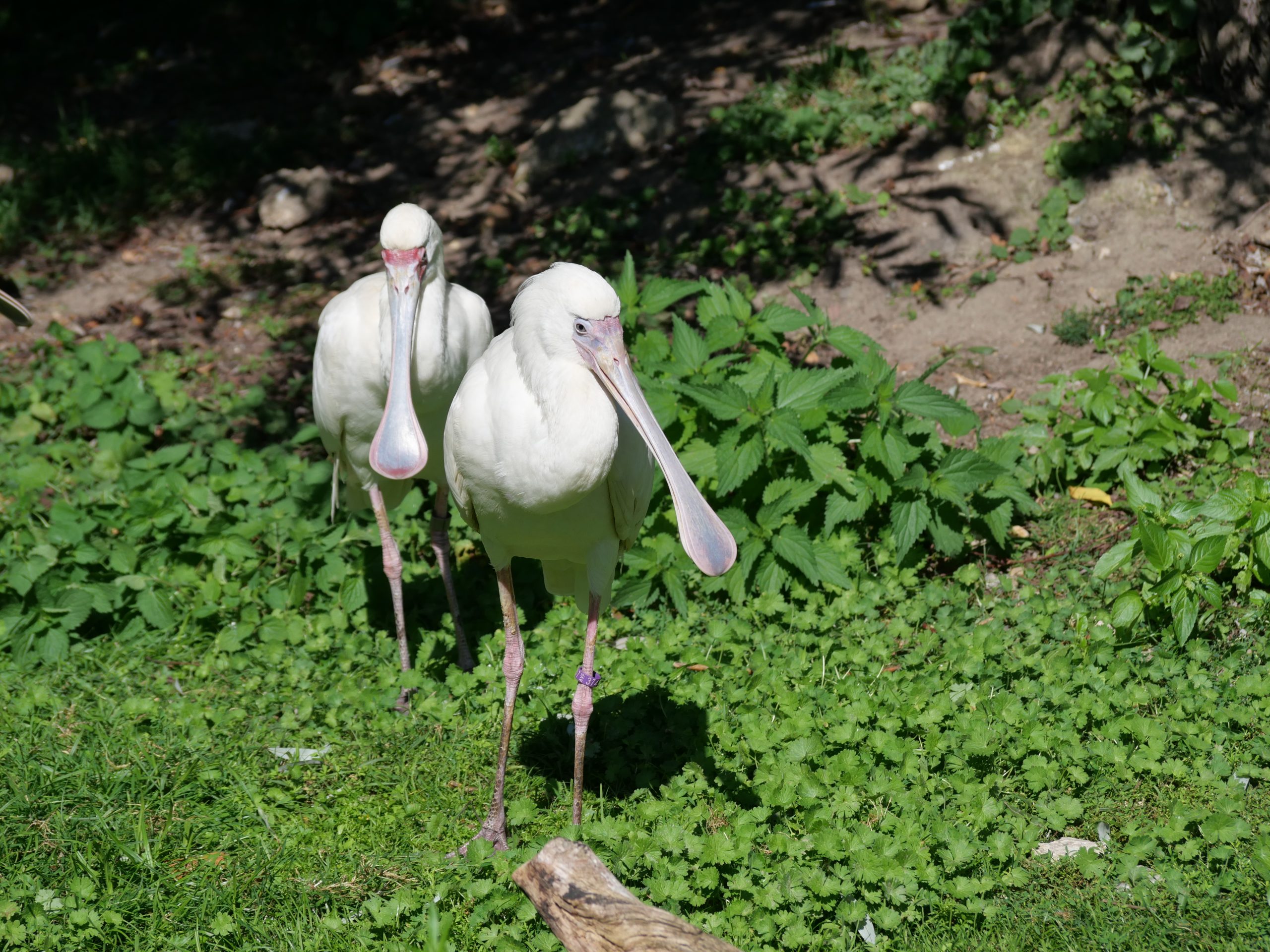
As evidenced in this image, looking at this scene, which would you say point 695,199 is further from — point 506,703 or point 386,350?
point 506,703

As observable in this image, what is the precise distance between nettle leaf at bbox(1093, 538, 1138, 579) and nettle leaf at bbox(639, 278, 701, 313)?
2.09m

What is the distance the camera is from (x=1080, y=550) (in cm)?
475

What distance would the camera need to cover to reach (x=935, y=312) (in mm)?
6418

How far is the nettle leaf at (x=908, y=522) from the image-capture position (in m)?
4.61

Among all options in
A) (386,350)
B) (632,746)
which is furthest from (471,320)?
(632,746)

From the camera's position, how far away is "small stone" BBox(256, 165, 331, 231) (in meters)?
8.16

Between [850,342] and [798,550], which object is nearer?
[798,550]

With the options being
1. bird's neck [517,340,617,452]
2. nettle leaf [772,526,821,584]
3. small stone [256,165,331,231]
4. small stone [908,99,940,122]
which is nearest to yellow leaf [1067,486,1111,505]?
nettle leaf [772,526,821,584]

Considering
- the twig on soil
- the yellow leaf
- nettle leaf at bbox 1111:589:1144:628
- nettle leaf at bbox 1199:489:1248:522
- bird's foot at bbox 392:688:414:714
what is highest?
nettle leaf at bbox 1199:489:1248:522

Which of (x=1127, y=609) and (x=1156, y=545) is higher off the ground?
(x=1156, y=545)

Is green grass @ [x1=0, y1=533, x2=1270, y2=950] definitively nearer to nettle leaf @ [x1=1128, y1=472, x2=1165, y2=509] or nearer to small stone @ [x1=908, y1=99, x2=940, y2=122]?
nettle leaf @ [x1=1128, y1=472, x2=1165, y2=509]

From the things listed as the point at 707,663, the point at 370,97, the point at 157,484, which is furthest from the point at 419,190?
the point at 707,663

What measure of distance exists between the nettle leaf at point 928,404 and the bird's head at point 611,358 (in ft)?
5.96

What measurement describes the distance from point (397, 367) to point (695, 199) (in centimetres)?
412
